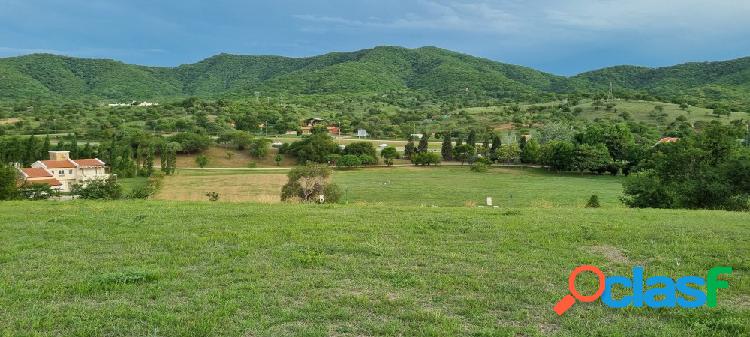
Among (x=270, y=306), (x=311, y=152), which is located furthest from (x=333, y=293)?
(x=311, y=152)

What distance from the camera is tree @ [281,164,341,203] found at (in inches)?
1294

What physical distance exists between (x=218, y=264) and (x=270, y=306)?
2417 millimetres

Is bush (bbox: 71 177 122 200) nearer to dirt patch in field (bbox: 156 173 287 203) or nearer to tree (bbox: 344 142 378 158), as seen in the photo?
dirt patch in field (bbox: 156 173 287 203)

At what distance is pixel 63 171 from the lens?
2394 inches

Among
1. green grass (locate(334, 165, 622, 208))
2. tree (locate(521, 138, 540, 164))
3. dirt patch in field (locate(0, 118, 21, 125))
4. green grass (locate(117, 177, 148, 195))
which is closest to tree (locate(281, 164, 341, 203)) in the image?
green grass (locate(334, 165, 622, 208))

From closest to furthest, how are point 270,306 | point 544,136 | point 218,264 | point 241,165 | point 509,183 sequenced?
point 270,306, point 218,264, point 509,183, point 241,165, point 544,136

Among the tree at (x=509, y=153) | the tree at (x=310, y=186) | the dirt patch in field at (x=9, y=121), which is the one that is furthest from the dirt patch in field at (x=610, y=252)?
the dirt patch in field at (x=9, y=121)

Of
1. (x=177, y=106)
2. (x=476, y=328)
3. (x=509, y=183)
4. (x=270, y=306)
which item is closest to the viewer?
(x=476, y=328)

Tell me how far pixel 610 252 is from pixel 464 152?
7744cm

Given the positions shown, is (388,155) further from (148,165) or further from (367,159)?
(148,165)

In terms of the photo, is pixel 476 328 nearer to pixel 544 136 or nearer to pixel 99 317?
pixel 99 317

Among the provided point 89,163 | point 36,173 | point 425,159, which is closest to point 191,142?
point 89,163

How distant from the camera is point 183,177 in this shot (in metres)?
66.2

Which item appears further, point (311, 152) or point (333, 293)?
point (311, 152)
